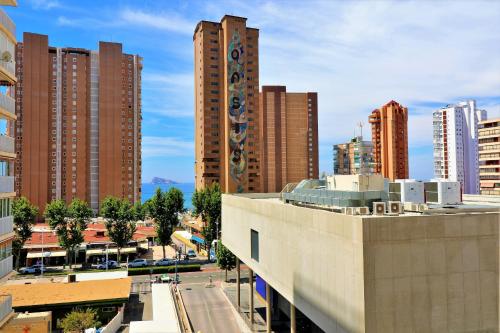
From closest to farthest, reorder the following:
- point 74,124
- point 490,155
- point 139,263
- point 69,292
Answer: point 69,292 < point 139,263 < point 490,155 < point 74,124

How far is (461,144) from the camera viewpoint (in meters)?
123

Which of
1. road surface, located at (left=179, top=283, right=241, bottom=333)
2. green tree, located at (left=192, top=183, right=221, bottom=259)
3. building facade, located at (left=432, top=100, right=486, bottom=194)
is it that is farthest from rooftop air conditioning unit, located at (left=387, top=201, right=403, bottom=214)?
building facade, located at (left=432, top=100, right=486, bottom=194)

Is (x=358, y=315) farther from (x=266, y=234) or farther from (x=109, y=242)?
(x=109, y=242)

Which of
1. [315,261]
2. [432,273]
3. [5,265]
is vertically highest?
[432,273]

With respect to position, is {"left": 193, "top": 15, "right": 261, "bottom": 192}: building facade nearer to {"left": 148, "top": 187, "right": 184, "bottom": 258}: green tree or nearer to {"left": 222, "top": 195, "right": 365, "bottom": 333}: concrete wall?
{"left": 148, "top": 187, "right": 184, "bottom": 258}: green tree

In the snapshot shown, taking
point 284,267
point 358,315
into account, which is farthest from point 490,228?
point 284,267

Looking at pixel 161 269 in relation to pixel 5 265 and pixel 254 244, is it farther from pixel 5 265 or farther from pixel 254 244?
pixel 5 265

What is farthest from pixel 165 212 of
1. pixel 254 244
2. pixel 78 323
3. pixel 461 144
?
pixel 461 144

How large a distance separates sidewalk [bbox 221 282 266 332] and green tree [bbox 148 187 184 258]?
1905 centimetres

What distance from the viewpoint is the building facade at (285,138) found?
141625 mm

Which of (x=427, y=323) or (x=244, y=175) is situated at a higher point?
(x=244, y=175)

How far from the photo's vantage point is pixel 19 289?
43.8m

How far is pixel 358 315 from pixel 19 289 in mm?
41842

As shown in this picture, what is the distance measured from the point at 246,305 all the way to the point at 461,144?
10580 centimetres
